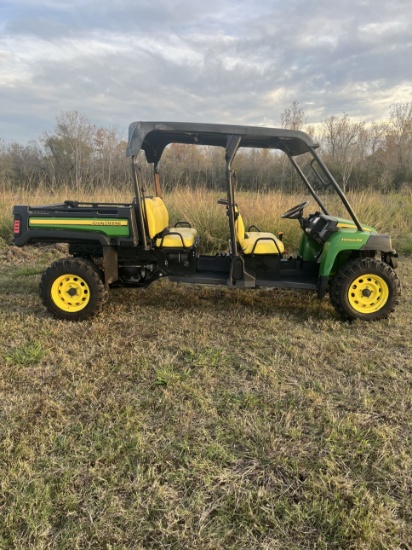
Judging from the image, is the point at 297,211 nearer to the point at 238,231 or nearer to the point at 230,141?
the point at 238,231

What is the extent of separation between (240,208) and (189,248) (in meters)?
3.58

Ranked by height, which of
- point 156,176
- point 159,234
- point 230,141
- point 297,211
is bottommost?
point 159,234

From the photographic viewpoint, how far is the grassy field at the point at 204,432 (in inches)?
60.7

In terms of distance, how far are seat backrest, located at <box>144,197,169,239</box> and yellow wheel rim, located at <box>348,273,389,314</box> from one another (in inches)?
78.9

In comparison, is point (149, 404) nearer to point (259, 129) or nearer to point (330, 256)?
point (330, 256)

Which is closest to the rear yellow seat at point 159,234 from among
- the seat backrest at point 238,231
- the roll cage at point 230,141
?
the roll cage at point 230,141

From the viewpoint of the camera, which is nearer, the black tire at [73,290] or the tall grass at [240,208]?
the black tire at [73,290]

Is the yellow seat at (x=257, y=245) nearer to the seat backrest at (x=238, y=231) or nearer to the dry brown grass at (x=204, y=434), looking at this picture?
the seat backrest at (x=238, y=231)

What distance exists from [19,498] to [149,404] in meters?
0.86

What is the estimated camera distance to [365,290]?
12.1 feet

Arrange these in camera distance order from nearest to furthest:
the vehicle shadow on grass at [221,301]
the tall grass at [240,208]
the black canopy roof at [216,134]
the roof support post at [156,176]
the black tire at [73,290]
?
1. the black canopy roof at [216,134]
2. the black tire at [73,290]
3. the vehicle shadow on grass at [221,301]
4. the roof support post at [156,176]
5. the tall grass at [240,208]

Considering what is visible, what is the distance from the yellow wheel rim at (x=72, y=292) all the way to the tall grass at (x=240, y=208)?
10.3 feet

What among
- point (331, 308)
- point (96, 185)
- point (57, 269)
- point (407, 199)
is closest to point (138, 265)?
point (57, 269)

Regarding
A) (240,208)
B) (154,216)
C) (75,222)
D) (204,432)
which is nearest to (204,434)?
(204,432)
